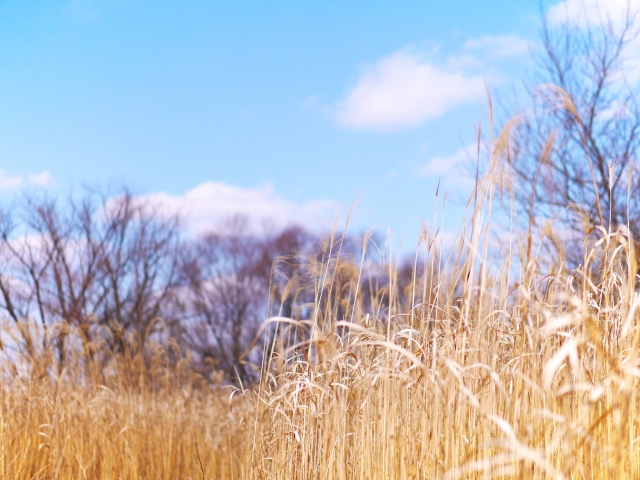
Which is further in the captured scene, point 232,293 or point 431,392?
point 232,293

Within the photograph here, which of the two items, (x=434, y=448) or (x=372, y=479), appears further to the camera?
(x=372, y=479)

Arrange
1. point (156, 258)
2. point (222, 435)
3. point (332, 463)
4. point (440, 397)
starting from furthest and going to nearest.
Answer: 1. point (156, 258)
2. point (222, 435)
3. point (332, 463)
4. point (440, 397)

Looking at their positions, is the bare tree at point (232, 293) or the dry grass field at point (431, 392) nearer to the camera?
the dry grass field at point (431, 392)

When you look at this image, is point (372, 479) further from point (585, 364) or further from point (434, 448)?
point (585, 364)

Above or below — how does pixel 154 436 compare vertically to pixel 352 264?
below

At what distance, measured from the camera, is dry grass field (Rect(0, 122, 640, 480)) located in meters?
1.48

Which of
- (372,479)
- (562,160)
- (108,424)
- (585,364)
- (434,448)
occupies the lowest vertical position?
(108,424)

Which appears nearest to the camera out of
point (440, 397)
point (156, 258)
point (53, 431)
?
point (440, 397)

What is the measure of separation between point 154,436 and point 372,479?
2.74 metres

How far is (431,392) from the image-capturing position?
182 centimetres

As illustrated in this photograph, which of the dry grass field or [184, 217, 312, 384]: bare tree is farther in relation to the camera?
[184, 217, 312, 384]: bare tree

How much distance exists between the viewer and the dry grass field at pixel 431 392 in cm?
148

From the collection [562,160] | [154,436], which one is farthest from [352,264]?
[562,160]

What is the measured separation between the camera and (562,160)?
8.73 metres
